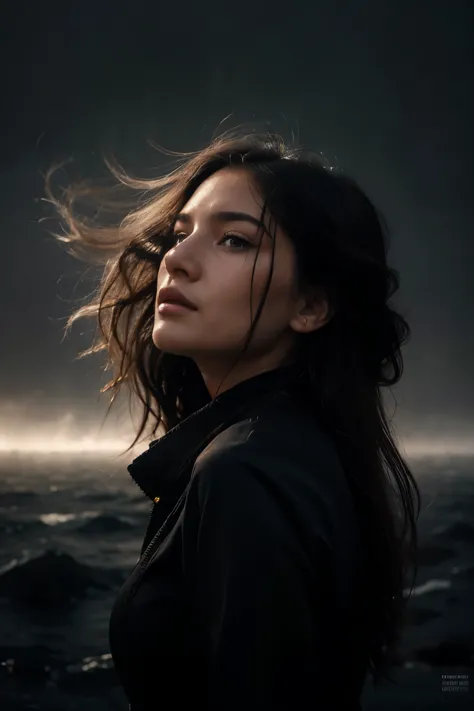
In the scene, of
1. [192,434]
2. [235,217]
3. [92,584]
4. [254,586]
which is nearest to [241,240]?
[235,217]

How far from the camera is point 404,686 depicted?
189 cm

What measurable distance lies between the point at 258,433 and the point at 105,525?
67.3 inches

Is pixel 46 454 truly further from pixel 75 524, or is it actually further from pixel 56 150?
pixel 56 150

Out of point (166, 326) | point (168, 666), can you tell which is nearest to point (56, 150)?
point (166, 326)

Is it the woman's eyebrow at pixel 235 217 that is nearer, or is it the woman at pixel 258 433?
the woman at pixel 258 433

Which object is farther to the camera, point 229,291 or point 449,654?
point 449,654

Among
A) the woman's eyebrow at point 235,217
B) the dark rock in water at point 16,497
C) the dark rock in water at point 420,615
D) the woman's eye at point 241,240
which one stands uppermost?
the woman's eyebrow at point 235,217

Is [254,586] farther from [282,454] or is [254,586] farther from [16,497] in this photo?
[16,497]

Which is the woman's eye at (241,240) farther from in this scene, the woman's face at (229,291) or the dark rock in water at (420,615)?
the dark rock in water at (420,615)

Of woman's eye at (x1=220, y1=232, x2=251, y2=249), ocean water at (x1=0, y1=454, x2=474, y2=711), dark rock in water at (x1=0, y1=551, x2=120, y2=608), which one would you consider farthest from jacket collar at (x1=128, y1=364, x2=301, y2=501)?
dark rock in water at (x1=0, y1=551, x2=120, y2=608)

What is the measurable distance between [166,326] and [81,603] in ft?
4.97

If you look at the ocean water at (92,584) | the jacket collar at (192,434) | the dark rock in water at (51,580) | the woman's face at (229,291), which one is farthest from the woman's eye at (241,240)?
the dark rock in water at (51,580)

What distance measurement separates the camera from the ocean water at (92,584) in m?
1.89

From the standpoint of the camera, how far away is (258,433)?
603 mm
